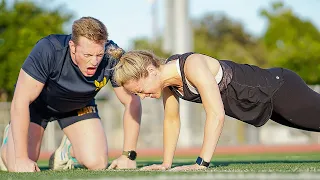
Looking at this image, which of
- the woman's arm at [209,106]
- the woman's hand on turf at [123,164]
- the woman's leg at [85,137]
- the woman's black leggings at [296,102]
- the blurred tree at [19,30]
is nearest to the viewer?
the woman's arm at [209,106]

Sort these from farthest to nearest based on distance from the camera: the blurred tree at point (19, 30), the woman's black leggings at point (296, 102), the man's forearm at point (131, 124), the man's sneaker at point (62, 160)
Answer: the blurred tree at point (19, 30) < the man's sneaker at point (62, 160) < the man's forearm at point (131, 124) < the woman's black leggings at point (296, 102)

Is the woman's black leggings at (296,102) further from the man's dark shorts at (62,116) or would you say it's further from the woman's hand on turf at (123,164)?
the man's dark shorts at (62,116)

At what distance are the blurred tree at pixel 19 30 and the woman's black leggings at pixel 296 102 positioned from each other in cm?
1419

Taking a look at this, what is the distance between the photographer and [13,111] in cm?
726

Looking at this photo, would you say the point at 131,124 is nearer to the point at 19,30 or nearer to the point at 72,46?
the point at 72,46

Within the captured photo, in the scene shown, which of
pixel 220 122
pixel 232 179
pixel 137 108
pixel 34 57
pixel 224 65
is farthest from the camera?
pixel 137 108

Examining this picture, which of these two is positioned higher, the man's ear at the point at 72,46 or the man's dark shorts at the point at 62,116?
the man's ear at the point at 72,46

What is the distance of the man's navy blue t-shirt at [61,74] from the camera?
735cm

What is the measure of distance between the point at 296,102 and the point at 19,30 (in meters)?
16.2

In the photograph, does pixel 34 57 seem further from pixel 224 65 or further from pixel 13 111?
pixel 224 65

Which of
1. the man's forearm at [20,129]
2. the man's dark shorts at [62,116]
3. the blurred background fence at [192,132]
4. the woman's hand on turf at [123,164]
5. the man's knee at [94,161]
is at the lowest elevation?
the blurred background fence at [192,132]

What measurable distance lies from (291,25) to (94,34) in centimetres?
3559

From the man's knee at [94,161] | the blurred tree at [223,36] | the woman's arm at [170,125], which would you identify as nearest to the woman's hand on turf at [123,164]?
the man's knee at [94,161]

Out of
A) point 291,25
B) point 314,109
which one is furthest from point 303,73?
point 314,109
